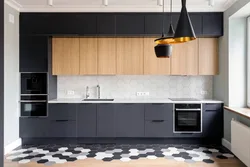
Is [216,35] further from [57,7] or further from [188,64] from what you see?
[57,7]

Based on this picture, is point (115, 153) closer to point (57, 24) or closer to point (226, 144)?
point (226, 144)

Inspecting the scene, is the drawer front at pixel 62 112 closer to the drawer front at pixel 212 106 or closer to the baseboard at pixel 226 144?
the drawer front at pixel 212 106

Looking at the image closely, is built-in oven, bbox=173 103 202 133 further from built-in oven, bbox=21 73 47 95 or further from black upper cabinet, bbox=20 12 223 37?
built-in oven, bbox=21 73 47 95

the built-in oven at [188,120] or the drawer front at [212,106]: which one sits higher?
the drawer front at [212,106]

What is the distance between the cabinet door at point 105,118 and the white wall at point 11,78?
5.11 feet

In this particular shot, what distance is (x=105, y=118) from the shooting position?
473 centimetres

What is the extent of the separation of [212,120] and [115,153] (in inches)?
77.8

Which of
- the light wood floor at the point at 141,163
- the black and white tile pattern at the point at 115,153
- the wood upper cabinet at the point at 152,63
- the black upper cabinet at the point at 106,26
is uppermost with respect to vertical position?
the black upper cabinet at the point at 106,26

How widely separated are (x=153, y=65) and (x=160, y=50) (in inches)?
65.2

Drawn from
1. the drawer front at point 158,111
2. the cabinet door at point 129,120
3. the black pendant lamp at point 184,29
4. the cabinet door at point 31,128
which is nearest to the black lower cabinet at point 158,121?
the drawer front at point 158,111

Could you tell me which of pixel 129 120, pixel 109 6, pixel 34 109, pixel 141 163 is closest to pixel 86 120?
pixel 129 120

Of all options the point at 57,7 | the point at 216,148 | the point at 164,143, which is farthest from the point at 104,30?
the point at 216,148

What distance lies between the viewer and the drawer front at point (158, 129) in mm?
4730

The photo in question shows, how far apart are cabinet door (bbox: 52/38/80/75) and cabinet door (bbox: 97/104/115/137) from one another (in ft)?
2.95
